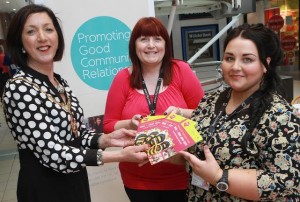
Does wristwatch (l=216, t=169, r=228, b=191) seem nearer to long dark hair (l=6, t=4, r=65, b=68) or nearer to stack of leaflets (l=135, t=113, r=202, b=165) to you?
stack of leaflets (l=135, t=113, r=202, b=165)

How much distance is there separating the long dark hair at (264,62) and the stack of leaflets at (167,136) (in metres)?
0.24

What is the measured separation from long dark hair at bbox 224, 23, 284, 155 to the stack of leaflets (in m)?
0.24

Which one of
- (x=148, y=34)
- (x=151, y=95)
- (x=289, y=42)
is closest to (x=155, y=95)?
(x=151, y=95)

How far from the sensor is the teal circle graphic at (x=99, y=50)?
2686 millimetres

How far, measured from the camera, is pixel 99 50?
278 centimetres

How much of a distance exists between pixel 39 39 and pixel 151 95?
812 millimetres

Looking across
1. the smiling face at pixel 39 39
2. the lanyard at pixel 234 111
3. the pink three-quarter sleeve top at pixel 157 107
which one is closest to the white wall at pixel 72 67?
the pink three-quarter sleeve top at pixel 157 107

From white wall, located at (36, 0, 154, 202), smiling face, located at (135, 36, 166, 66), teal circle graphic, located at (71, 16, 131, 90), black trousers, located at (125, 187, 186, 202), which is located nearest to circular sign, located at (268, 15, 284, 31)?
white wall, located at (36, 0, 154, 202)

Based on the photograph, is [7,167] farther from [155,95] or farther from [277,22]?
[277,22]

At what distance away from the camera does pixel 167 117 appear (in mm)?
1585

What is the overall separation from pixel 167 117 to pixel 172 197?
71cm

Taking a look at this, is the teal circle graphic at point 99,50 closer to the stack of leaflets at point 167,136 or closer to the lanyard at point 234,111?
the stack of leaflets at point 167,136

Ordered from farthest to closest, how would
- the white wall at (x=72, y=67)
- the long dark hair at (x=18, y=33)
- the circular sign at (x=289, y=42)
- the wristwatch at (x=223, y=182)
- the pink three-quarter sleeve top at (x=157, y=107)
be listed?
1. the circular sign at (x=289, y=42)
2. the white wall at (x=72, y=67)
3. the pink three-quarter sleeve top at (x=157, y=107)
4. the long dark hair at (x=18, y=33)
5. the wristwatch at (x=223, y=182)

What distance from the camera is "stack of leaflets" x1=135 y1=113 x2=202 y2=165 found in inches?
54.4
